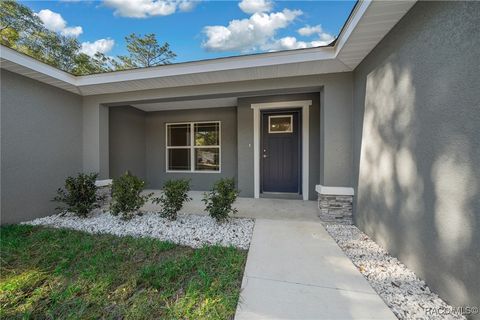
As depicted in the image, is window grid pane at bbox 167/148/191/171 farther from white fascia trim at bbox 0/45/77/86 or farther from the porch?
white fascia trim at bbox 0/45/77/86

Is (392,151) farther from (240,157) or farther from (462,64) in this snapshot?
(240,157)

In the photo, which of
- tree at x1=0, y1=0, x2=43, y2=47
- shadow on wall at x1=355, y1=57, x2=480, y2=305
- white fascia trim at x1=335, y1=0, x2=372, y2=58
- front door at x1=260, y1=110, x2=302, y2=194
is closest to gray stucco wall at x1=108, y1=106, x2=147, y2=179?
tree at x1=0, y1=0, x2=43, y2=47

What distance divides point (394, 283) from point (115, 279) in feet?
8.45

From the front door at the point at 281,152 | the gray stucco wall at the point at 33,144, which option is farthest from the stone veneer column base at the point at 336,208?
the gray stucco wall at the point at 33,144

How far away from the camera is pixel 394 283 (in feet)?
5.45

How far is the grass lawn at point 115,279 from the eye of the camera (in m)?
1.40

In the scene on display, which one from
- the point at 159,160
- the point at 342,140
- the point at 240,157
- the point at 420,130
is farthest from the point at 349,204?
the point at 159,160

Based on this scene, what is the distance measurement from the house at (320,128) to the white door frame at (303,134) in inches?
1.1

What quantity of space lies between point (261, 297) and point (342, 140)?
9.02ft

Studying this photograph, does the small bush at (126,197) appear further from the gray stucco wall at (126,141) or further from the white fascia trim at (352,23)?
the white fascia trim at (352,23)

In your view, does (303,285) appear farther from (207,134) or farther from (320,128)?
(207,134)

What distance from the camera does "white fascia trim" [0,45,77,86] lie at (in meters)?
2.70

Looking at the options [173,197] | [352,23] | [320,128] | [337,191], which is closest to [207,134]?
[173,197]

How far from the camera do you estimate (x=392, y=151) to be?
6.95 feet
